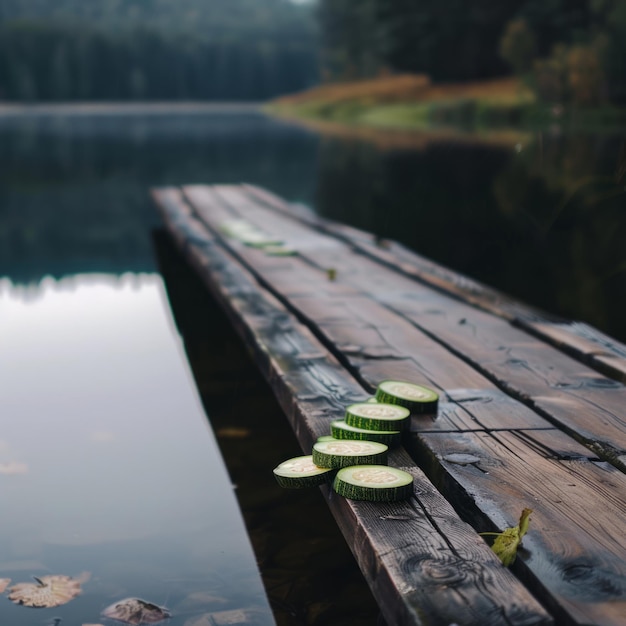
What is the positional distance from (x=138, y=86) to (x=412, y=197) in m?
96.5

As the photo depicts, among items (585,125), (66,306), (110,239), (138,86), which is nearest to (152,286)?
(66,306)

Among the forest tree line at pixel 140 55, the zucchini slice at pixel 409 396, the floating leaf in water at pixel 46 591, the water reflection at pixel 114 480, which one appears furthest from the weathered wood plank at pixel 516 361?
the forest tree line at pixel 140 55

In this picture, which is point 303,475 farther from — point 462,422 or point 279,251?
point 279,251

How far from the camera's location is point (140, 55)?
4158 inches

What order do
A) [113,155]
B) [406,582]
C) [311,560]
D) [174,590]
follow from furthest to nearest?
[113,155] → [311,560] → [174,590] → [406,582]

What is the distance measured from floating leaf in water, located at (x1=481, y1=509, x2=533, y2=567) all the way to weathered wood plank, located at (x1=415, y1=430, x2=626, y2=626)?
0.10ft

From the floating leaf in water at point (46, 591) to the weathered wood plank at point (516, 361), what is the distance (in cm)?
161

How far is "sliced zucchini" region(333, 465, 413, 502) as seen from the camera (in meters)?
2.33

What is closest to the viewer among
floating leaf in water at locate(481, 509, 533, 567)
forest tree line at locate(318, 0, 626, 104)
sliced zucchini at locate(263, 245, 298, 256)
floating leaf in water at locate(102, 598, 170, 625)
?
floating leaf in water at locate(481, 509, 533, 567)

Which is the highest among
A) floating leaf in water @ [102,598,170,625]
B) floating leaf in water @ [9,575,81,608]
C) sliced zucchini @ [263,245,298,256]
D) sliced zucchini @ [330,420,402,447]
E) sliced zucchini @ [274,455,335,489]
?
sliced zucchini @ [263,245,298,256]

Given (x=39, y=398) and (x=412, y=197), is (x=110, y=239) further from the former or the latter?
(x=39, y=398)

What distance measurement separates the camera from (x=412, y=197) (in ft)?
42.4

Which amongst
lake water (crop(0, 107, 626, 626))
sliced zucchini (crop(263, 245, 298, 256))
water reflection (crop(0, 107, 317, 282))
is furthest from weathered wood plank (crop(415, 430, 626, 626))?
water reflection (crop(0, 107, 317, 282))

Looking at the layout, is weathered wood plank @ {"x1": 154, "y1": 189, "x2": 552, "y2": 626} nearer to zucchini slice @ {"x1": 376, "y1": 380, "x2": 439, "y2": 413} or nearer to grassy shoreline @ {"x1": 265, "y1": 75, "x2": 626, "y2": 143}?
zucchini slice @ {"x1": 376, "y1": 380, "x2": 439, "y2": 413}
